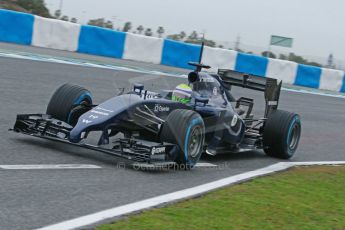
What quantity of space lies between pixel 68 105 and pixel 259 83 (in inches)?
121

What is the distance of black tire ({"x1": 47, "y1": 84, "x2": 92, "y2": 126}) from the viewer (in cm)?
758

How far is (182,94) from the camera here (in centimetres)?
776

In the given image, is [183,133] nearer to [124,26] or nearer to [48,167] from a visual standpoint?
[48,167]

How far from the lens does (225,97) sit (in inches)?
324

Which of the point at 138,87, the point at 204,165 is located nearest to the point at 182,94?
the point at 138,87

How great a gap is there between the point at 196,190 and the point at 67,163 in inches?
53.8

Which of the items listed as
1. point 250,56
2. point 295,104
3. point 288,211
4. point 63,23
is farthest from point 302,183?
point 250,56

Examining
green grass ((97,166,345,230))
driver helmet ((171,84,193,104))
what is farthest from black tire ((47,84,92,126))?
green grass ((97,166,345,230))

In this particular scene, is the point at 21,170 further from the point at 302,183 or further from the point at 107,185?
the point at 302,183

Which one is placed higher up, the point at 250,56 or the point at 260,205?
the point at 250,56

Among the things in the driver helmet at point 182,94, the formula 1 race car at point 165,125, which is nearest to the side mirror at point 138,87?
the formula 1 race car at point 165,125

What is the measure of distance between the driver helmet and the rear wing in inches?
59.2

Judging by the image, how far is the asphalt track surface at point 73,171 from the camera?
4.75 metres

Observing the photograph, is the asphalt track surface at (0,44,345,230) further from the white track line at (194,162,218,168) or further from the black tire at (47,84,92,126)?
the black tire at (47,84,92,126)
